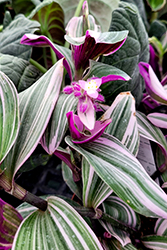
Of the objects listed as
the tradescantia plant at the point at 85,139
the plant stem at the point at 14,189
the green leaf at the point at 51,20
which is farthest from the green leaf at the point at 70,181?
the green leaf at the point at 51,20

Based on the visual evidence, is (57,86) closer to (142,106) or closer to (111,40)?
(111,40)

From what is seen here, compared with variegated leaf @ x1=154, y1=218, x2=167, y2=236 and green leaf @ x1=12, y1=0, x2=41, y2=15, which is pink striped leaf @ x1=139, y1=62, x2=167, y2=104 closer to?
variegated leaf @ x1=154, y1=218, x2=167, y2=236

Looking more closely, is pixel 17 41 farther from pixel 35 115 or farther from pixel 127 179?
pixel 127 179

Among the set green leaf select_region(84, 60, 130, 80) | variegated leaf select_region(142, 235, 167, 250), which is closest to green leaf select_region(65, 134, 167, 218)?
green leaf select_region(84, 60, 130, 80)

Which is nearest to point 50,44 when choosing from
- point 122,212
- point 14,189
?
point 14,189

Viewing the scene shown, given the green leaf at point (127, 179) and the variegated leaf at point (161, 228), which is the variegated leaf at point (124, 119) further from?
the variegated leaf at point (161, 228)

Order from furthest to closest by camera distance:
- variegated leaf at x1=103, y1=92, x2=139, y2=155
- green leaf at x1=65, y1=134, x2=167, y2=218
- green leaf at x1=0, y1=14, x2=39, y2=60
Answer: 1. green leaf at x1=0, y1=14, x2=39, y2=60
2. variegated leaf at x1=103, y1=92, x2=139, y2=155
3. green leaf at x1=65, y1=134, x2=167, y2=218
